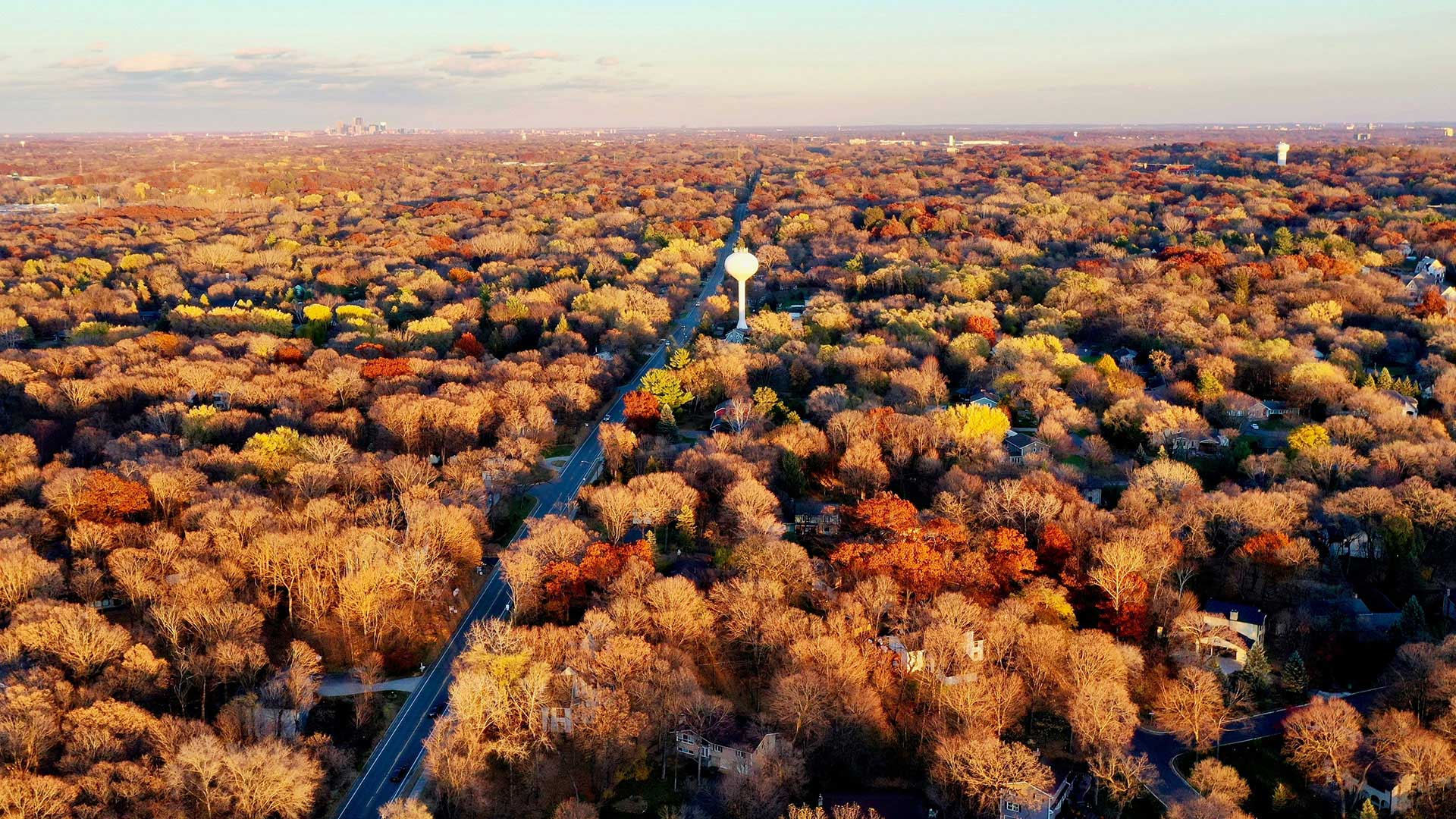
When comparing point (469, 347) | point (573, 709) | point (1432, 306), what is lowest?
point (573, 709)

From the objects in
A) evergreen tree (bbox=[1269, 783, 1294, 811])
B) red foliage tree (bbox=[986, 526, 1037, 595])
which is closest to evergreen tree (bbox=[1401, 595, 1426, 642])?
evergreen tree (bbox=[1269, 783, 1294, 811])

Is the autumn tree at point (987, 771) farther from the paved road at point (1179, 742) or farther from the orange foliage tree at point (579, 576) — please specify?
the orange foliage tree at point (579, 576)

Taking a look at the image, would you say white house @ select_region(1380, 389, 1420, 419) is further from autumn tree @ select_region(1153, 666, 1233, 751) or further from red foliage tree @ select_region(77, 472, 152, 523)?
red foliage tree @ select_region(77, 472, 152, 523)

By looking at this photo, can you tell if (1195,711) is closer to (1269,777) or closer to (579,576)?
(1269,777)

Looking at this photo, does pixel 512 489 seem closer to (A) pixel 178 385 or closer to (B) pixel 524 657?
(B) pixel 524 657

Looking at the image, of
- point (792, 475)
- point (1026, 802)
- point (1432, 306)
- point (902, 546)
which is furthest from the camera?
point (1432, 306)

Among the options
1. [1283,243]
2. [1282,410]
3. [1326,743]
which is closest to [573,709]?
[1326,743]

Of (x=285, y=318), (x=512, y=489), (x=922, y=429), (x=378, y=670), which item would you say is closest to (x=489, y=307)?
(x=285, y=318)
